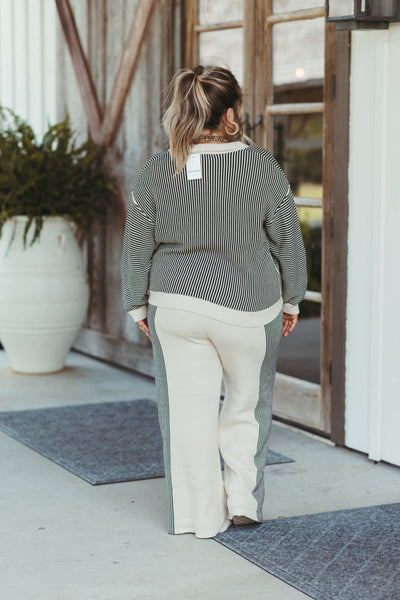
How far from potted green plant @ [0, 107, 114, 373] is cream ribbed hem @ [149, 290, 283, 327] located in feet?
9.38

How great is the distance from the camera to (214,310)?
324 centimetres

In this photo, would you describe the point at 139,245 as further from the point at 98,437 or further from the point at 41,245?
the point at 41,245

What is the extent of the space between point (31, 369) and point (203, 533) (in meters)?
3.05

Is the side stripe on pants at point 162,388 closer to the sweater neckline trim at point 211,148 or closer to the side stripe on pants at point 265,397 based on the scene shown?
the side stripe on pants at point 265,397

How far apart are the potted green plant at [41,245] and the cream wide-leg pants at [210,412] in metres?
2.79

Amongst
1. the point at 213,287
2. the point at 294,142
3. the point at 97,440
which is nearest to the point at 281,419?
the point at 97,440

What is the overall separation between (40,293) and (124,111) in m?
1.31

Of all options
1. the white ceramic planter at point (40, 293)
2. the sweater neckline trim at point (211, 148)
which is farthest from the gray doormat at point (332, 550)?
the white ceramic planter at point (40, 293)

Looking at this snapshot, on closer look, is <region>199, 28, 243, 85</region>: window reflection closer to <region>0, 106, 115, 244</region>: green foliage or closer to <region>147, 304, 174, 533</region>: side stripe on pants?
<region>0, 106, 115, 244</region>: green foliage

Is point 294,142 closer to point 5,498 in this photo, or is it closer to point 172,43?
point 172,43

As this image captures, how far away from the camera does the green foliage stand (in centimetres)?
604

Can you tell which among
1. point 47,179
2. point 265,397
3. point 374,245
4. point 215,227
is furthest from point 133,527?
point 47,179

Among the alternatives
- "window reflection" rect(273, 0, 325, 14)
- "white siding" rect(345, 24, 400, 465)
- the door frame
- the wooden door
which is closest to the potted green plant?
the wooden door

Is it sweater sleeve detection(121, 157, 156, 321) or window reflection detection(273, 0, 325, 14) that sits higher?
window reflection detection(273, 0, 325, 14)
